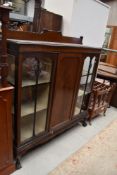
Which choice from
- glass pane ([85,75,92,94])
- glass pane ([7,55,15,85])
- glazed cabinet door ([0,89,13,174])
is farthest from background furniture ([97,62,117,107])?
glazed cabinet door ([0,89,13,174])

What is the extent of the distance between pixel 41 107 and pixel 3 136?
506 millimetres

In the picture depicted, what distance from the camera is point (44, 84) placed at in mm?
1684

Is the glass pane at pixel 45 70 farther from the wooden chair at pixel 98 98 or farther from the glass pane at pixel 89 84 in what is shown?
the wooden chair at pixel 98 98

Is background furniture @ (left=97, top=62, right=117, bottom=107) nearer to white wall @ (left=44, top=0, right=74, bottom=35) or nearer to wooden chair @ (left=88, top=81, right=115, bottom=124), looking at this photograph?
wooden chair @ (left=88, top=81, right=115, bottom=124)

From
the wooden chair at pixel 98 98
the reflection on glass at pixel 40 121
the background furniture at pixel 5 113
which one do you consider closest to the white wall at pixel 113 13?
the wooden chair at pixel 98 98

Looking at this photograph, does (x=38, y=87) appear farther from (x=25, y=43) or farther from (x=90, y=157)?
(x=90, y=157)

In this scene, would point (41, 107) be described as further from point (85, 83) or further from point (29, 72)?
point (85, 83)

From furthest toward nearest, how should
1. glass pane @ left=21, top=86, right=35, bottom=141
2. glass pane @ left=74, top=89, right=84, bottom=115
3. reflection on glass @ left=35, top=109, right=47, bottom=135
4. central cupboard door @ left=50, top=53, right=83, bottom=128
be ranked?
1. glass pane @ left=74, top=89, right=84, bottom=115
2. reflection on glass @ left=35, top=109, right=47, bottom=135
3. central cupboard door @ left=50, top=53, right=83, bottom=128
4. glass pane @ left=21, top=86, right=35, bottom=141

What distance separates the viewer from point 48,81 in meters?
1.69

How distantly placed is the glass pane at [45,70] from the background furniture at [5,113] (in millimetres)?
399

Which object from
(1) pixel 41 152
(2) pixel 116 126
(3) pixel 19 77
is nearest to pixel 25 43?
(3) pixel 19 77

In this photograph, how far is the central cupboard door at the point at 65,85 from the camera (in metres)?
1.72

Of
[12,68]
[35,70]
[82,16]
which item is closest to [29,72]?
[35,70]

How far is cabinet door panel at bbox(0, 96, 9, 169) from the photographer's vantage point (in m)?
1.33
